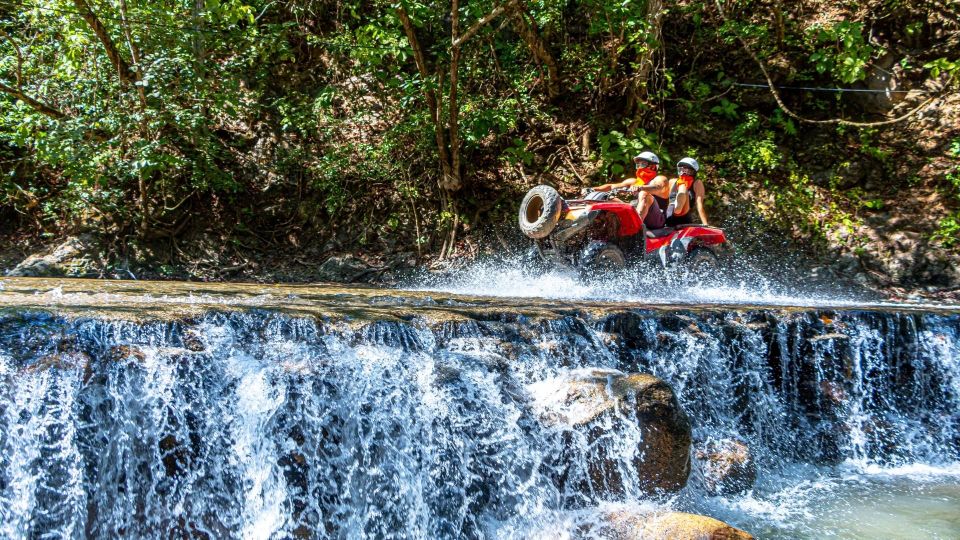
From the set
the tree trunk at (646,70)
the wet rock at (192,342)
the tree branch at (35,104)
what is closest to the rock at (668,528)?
the wet rock at (192,342)

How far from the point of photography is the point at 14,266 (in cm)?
959

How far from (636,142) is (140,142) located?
6521 mm

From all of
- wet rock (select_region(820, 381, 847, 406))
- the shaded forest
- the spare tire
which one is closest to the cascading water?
wet rock (select_region(820, 381, 847, 406))

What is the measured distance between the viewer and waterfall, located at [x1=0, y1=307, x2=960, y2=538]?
135 inches

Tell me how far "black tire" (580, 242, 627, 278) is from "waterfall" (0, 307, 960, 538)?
1738 mm

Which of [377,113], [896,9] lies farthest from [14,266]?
[896,9]

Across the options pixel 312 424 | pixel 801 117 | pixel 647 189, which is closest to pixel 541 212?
pixel 647 189

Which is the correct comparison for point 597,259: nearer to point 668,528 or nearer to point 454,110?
point 454,110

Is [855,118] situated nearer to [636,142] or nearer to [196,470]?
[636,142]

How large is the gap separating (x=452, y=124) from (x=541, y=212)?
309 centimetres

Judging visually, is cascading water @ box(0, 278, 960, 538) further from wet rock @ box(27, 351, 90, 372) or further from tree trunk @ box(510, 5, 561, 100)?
tree trunk @ box(510, 5, 561, 100)

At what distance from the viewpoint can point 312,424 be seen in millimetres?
3916

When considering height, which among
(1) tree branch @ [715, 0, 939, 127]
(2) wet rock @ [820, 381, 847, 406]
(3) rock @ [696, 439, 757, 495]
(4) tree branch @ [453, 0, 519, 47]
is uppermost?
(4) tree branch @ [453, 0, 519, 47]

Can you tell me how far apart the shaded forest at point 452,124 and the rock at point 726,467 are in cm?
576
